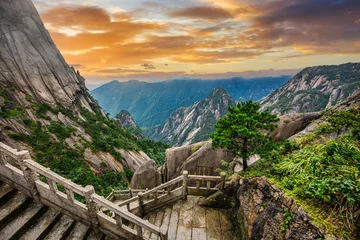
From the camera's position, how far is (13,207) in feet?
18.4

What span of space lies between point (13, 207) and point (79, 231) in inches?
82.3

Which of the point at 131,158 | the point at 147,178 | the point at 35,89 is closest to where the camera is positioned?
the point at 147,178

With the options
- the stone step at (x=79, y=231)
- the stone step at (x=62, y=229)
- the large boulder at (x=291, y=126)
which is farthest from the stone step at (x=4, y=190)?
the large boulder at (x=291, y=126)

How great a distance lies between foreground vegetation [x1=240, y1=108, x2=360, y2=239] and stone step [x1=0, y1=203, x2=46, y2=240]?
25.4ft

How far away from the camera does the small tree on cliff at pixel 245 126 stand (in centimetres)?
869

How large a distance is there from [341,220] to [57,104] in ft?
155

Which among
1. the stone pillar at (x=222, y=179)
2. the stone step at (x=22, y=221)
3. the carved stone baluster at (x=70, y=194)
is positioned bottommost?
the stone pillar at (x=222, y=179)

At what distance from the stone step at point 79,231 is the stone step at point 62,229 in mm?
123

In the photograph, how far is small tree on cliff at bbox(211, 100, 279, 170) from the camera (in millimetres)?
8688

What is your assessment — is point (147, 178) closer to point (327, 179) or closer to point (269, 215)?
point (269, 215)

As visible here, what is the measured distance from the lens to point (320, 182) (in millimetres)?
5180

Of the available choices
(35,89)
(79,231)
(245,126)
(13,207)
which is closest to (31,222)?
(13,207)

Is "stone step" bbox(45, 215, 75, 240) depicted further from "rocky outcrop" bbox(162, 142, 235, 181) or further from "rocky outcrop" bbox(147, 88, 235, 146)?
"rocky outcrop" bbox(147, 88, 235, 146)

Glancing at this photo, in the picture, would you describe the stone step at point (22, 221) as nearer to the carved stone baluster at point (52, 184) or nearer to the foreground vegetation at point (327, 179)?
the carved stone baluster at point (52, 184)
